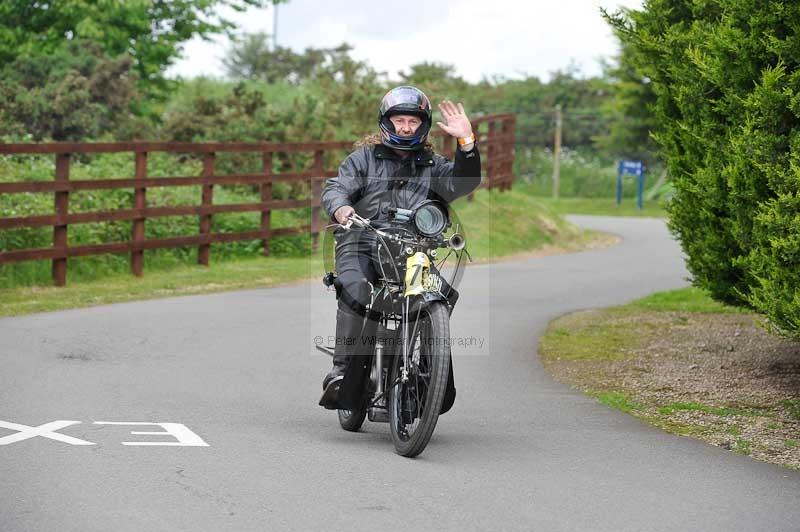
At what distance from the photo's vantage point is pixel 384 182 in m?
7.91

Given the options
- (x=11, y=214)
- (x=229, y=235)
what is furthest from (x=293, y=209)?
(x=11, y=214)

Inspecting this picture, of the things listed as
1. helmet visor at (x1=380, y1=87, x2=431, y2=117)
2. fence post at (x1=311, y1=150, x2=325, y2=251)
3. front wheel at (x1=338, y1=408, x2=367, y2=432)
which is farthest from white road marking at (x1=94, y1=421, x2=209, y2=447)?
fence post at (x1=311, y1=150, x2=325, y2=251)

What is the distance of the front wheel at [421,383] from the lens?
7090 mm

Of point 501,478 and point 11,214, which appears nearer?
point 501,478

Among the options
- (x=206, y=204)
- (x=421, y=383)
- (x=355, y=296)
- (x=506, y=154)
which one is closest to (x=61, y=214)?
(x=206, y=204)

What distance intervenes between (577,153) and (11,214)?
132 feet

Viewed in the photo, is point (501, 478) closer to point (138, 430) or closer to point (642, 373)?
point (138, 430)

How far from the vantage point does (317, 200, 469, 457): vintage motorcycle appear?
718 centimetres

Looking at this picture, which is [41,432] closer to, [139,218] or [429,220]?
[429,220]

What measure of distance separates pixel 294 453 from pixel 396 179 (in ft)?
5.54

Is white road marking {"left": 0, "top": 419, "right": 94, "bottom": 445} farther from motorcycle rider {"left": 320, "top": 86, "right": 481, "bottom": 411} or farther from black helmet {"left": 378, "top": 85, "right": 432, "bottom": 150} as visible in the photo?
black helmet {"left": 378, "top": 85, "right": 432, "bottom": 150}

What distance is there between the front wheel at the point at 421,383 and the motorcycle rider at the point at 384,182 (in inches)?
14.6

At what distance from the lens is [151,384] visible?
9.66m

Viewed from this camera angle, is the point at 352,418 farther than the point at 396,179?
Yes
